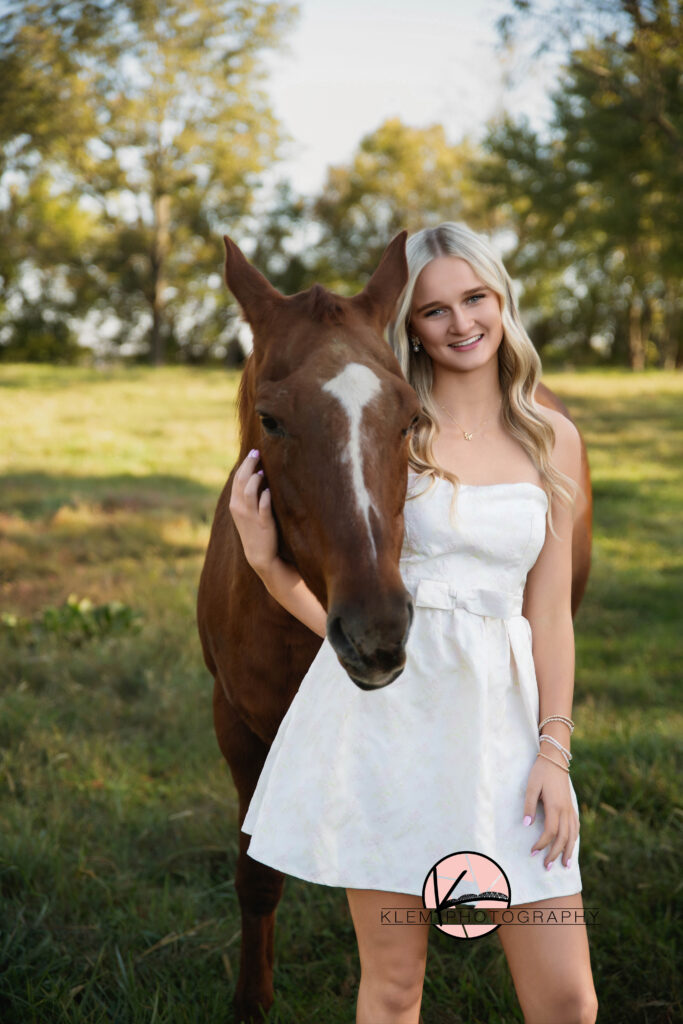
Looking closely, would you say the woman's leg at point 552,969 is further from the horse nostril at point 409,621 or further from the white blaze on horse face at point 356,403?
the white blaze on horse face at point 356,403

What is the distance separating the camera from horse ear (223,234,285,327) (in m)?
2.03

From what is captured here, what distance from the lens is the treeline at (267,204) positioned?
12.0 meters

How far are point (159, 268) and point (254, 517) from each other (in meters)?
27.8

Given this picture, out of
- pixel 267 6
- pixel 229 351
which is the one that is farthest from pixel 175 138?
pixel 229 351

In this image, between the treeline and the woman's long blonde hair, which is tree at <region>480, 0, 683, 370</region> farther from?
the woman's long blonde hair

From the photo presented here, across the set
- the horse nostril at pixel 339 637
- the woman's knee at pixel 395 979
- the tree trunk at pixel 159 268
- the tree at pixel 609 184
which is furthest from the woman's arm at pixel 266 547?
the tree trunk at pixel 159 268

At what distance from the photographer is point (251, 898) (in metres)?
2.58

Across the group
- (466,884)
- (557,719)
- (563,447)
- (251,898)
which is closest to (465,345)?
(563,447)

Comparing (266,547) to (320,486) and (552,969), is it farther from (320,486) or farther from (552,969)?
(552,969)

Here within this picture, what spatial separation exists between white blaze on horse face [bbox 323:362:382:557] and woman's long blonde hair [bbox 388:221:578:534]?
34 cm

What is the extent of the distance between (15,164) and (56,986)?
13682mm

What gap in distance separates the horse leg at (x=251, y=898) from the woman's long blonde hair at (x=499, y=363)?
116cm

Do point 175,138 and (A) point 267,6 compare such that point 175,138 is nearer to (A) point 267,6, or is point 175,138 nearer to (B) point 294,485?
(A) point 267,6

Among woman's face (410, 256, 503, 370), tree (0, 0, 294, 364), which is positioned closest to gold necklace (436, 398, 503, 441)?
woman's face (410, 256, 503, 370)
